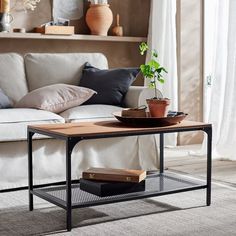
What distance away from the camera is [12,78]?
14.2 feet

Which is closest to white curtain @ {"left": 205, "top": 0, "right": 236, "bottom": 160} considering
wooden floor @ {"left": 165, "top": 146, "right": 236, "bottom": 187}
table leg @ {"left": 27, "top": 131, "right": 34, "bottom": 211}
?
wooden floor @ {"left": 165, "top": 146, "right": 236, "bottom": 187}

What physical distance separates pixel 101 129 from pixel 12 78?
63.2 inches

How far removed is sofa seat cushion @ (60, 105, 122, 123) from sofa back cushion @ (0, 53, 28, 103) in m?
0.51

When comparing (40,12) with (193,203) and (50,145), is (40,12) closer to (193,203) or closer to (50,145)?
(50,145)

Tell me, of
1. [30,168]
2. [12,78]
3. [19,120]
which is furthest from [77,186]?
[12,78]

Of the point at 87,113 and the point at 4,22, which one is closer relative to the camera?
the point at 87,113

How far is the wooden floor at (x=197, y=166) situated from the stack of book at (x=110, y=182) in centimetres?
102

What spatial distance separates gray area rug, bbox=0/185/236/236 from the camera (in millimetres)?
2744

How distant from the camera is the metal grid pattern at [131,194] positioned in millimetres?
2904

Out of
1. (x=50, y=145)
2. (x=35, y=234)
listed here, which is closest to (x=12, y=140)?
(x=50, y=145)

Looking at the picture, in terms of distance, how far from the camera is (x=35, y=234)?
271 cm

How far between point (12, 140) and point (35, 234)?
0.98 metres

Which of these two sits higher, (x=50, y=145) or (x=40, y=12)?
(x=40, y=12)

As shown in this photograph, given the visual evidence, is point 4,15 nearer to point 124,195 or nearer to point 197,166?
point 197,166
